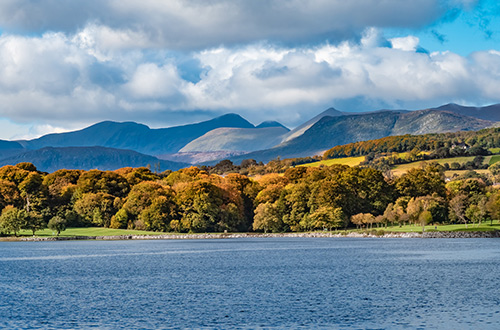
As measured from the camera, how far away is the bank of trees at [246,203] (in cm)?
16062

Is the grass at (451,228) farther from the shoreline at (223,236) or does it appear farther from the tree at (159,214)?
the tree at (159,214)

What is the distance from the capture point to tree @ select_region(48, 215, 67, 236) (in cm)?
16212

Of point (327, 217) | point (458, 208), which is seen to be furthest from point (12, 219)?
point (458, 208)

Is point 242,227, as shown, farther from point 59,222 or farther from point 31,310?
point 31,310

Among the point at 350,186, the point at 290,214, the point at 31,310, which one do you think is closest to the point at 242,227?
the point at 290,214

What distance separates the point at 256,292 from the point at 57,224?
11710cm

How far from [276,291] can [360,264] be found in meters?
27.6

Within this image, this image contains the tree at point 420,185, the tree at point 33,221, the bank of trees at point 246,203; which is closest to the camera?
the tree at point 33,221

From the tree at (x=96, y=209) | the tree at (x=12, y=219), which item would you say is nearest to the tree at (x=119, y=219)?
the tree at (x=96, y=209)

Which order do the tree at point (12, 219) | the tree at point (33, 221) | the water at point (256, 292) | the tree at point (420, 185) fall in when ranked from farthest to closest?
the tree at point (420, 185)
the tree at point (33, 221)
the tree at point (12, 219)
the water at point (256, 292)

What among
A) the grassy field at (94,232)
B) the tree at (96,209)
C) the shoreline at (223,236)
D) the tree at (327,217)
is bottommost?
the shoreline at (223,236)

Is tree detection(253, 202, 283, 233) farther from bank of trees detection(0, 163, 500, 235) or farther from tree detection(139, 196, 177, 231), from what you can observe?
tree detection(139, 196, 177, 231)

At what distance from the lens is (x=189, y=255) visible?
101562mm

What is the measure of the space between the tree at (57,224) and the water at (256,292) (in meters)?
69.1
